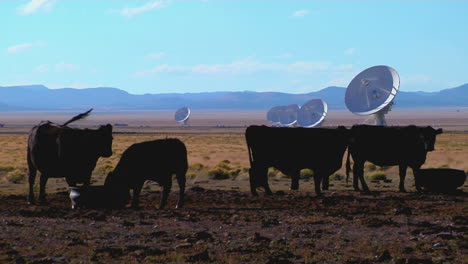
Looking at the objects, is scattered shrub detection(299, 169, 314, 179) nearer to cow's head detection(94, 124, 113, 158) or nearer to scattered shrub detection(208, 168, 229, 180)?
scattered shrub detection(208, 168, 229, 180)

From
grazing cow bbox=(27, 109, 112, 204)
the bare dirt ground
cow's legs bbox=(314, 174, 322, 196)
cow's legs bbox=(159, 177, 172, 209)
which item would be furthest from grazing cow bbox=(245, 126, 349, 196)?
grazing cow bbox=(27, 109, 112, 204)

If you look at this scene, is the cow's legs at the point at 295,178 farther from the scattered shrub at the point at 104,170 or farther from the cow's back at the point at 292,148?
the scattered shrub at the point at 104,170

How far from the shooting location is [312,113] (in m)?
107

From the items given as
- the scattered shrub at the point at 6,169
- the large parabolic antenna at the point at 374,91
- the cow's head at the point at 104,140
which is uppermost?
Result: the large parabolic antenna at the point at 374,91

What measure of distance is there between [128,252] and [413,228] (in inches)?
231

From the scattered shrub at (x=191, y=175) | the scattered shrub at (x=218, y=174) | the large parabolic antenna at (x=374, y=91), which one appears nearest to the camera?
the scattered shrub at (x=218, y=174)

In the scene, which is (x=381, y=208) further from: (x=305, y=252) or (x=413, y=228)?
(x=305, y=252)

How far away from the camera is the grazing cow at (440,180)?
25344 mm

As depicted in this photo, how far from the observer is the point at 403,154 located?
27531 millimetres

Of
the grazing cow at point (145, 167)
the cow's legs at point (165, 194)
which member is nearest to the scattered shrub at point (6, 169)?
the grazing cow at point (145, 167)

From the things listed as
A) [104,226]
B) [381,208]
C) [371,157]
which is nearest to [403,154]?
[371,157]

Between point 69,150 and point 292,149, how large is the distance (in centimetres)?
703

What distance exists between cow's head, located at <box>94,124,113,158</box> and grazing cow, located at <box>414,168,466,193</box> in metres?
9.22

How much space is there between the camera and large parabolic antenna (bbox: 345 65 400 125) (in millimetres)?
67500
